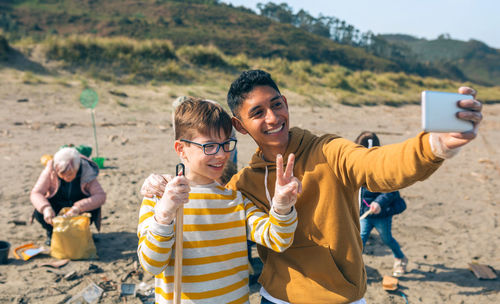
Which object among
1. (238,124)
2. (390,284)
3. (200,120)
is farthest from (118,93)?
(200,120)

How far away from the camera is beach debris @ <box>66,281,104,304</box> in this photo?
362 centimetres

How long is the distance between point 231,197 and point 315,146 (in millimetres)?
481

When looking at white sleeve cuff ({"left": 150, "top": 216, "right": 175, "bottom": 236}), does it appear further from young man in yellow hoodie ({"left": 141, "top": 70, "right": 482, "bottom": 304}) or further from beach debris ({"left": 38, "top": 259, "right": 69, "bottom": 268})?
beach debris ({"left": 38, "top": 259, "right": 69, "bottom": 268})

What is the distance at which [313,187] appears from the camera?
5.59ft

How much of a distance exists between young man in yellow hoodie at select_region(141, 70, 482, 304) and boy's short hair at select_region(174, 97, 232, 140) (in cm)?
12

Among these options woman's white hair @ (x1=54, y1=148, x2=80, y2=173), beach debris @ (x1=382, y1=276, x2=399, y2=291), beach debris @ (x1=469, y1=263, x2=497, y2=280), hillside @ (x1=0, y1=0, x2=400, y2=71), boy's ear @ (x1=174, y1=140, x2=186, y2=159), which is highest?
hillside @ (x1=0, y1=0, x2=400, y2=71)

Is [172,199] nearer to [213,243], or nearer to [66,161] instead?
[213,243]

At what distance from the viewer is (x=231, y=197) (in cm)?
186

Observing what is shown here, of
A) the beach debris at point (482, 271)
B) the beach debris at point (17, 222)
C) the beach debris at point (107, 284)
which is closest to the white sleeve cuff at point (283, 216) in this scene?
the beach debris at point (107, 284)

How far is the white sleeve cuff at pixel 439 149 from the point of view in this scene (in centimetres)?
120

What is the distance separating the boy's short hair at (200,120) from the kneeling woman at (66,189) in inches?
122

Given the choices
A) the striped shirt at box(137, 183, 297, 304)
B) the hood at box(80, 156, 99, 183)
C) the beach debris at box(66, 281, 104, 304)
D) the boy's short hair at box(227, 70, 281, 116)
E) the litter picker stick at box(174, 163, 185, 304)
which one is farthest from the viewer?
the hood at box(80, 156, 99, 183)

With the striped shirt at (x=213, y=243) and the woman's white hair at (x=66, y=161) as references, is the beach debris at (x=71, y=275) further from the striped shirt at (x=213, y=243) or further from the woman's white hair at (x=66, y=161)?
the striped shirt at (x=213, y=243)

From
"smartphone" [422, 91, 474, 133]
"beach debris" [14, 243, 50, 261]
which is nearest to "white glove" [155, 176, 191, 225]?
"smartphone" [422, 91, 474, 133]
